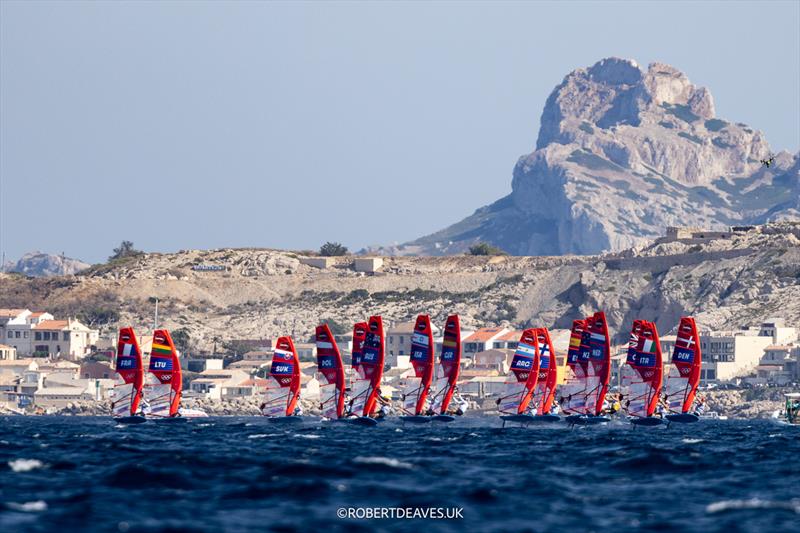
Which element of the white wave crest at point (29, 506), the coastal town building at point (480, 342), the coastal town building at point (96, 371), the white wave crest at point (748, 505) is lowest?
the white wave crest at point (29, 506)

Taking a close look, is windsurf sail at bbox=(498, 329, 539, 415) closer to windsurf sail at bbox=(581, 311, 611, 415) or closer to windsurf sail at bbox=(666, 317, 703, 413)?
windsurf sail at bbox=(581, 311, 611, 415)

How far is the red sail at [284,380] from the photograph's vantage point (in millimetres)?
104188

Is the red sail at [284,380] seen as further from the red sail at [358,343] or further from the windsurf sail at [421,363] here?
the windsurf sail at [421,363]

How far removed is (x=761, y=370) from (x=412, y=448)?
11223cm

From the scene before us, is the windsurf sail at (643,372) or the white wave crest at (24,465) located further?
the windsurf sail at (643,372)

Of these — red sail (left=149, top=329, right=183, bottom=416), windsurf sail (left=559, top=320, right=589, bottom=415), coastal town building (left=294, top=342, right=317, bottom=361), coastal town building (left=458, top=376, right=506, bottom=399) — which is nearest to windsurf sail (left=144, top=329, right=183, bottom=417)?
red sail (left=149, top=329, right=183, bottom=416)

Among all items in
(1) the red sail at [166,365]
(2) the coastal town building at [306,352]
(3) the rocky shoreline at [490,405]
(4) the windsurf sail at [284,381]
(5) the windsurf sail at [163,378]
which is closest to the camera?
(1) the red sail at [166,365]

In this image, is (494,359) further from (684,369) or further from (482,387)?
(684,369)

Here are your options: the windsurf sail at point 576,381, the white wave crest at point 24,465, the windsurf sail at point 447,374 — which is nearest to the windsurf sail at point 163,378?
the windsurf sail at point 447,374

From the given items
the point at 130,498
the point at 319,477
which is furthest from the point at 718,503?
the point at 130,498

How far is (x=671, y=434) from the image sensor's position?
288ft

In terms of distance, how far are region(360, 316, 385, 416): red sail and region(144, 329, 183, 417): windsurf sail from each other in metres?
11.6

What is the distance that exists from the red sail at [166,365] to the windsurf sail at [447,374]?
1517 cm

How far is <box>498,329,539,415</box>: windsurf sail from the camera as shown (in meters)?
99.8
